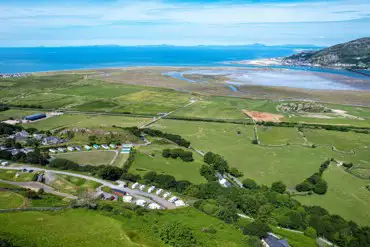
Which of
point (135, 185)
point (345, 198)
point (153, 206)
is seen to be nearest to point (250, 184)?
point (345, 198)

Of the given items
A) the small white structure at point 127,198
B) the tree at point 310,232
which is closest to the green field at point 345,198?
the tree at point 310,232

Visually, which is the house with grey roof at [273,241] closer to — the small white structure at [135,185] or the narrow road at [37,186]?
the small white structure at [135,185]

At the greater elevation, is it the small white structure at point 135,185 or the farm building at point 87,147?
the farm building at point 87,147

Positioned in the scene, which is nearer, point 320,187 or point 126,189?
point 126,189

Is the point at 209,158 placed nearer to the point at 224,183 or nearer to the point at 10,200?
the point at 224,183

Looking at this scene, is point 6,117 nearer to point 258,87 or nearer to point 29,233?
point 29,233

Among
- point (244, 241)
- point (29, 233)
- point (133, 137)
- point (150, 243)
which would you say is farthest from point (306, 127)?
point (29, 233)

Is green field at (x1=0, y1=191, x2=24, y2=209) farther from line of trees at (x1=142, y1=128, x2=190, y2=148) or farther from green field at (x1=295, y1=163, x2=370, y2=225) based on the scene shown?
green field at (x1=295, y1=163, x2=370, y2=225)
